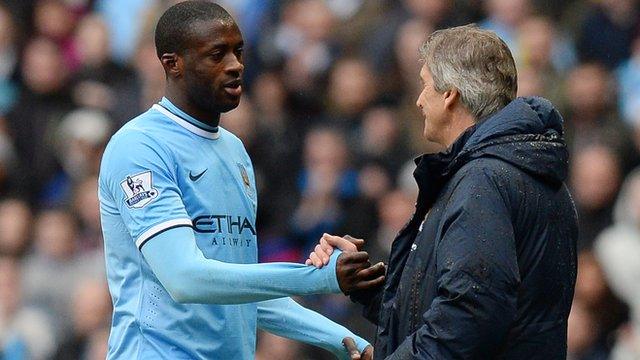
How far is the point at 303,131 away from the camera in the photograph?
1055cm

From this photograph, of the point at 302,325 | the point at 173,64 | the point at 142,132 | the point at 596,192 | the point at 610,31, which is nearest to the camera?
the point at 142,132

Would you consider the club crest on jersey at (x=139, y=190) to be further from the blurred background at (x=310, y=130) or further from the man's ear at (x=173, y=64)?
the blurred background at (x=310, y=130)

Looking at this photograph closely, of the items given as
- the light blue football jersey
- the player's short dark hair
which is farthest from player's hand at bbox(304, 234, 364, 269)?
the player's short dark hair

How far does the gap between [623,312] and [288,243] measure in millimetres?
2480

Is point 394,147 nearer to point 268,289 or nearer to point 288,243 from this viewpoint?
point 288,243

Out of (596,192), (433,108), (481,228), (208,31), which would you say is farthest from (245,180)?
(596,192)

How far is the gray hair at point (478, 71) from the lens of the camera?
14.9 feet

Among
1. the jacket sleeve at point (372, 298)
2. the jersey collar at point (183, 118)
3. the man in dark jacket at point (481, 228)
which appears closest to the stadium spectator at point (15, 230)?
the jersey collar at point (183, 118)

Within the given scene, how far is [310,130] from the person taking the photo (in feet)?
34.3

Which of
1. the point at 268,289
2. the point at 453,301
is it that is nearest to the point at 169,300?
the point at 268,289

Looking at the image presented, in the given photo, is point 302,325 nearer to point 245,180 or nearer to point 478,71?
point 245,180

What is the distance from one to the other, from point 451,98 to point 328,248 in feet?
2.24

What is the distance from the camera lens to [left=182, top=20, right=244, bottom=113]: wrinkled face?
497 centimetres

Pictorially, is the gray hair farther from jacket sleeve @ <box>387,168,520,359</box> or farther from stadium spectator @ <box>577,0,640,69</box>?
stadium spectator @ <box>577,0,640,69</box>
